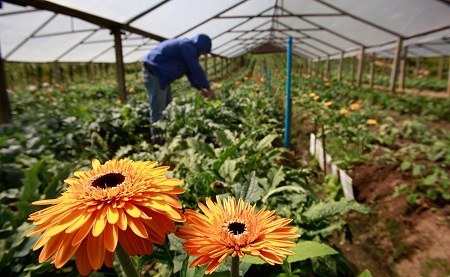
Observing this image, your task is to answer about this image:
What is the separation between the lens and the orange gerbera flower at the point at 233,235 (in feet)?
1.38

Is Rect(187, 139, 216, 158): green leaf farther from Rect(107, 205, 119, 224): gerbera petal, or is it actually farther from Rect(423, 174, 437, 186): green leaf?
Rect(423, 174, 437, 186): green leaf

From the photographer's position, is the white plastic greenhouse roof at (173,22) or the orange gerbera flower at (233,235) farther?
the white plastic greenhouse roof at (173,22)

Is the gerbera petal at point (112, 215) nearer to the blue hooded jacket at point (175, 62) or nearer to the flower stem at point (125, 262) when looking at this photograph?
the flower stem at point (125, 262)

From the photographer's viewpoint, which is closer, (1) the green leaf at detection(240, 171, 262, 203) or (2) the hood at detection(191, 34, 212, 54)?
(1) the green leaf at detection(240, 171, 262, 203)

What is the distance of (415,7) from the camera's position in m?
5.80

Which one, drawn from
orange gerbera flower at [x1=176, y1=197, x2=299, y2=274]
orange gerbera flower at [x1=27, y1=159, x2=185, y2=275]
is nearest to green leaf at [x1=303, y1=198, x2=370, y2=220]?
orange gerbera flower at [x1=176, y1=197, x2=299, y2=274]

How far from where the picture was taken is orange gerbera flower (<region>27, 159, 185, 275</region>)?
414 millimetres

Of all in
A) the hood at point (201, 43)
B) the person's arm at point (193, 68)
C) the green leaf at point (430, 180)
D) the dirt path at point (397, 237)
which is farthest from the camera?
the hood at point (201, 43)

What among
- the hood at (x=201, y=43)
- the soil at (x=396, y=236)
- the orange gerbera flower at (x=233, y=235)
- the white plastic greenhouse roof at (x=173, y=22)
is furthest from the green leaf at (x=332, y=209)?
the white plastic greenhouse roof at (x=173, y=22)

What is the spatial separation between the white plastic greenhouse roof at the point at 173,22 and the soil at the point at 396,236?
457 cm

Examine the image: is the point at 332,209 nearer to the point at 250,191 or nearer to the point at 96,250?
the point at 250,191

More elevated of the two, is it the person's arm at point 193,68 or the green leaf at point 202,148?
the person's arm at point 193,68

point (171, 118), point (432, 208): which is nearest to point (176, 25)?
point (171, 118)

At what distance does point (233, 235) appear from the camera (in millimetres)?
440
